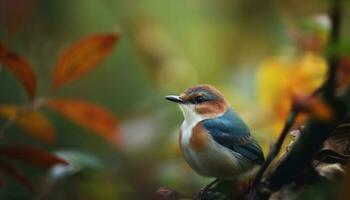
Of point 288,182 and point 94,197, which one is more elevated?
point 94,197

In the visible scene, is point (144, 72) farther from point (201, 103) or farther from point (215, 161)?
point (215, 161)

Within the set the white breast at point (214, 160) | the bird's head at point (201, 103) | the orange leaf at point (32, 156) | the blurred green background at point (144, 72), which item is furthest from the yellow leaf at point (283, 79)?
the orange leaf at point (32, 156)

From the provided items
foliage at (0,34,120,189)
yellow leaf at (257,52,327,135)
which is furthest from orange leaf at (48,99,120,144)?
yellow leaf at (257,52,327,135)

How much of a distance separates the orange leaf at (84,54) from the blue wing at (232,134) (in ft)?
0.85

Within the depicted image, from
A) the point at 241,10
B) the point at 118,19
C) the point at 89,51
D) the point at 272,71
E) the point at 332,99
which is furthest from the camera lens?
the point at 118,19

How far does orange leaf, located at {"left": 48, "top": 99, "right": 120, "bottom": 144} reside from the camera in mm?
1464

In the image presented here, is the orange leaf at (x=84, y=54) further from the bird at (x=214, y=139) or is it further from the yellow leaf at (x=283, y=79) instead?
the yellow leaf at (x=283, y=79)

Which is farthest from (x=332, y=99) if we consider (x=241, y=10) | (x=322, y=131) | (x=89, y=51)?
(x=241, y=10)

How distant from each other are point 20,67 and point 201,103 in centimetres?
43

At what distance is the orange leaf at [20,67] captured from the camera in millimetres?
1171

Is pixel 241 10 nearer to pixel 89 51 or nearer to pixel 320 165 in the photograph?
pixel 89 51

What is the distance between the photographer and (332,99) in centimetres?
73

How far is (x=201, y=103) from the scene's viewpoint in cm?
152

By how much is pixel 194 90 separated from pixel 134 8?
1.43 metres
